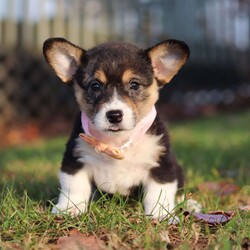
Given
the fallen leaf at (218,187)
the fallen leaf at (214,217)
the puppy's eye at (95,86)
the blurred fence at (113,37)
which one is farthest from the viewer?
the blurred fence at (113,37)

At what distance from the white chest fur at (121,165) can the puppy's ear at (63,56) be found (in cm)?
58

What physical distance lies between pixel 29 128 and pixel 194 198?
19.0 feet

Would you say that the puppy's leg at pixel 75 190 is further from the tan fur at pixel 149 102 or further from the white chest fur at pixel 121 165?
the tan fur at pixel 149 102

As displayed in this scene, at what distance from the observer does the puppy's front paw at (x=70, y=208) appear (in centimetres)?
319

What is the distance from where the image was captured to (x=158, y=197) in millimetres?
3410

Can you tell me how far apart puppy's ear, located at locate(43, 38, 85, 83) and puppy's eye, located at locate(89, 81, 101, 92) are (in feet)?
0.95

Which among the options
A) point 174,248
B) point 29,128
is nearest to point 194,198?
point 174,248

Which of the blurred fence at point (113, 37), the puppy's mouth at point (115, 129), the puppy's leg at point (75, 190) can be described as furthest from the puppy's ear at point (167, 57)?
the blurred fence at point (113, 37)

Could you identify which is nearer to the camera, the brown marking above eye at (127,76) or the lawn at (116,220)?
the lawn at (116,220)

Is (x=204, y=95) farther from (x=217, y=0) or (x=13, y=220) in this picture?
(x=13, y=220)

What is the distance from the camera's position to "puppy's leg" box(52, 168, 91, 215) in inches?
134

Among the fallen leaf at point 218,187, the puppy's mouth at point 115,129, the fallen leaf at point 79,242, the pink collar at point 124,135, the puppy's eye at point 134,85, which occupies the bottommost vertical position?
the fallen leaf at point 218,187

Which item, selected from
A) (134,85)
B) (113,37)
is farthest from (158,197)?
(113,37)

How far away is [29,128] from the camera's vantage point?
9273 mm
